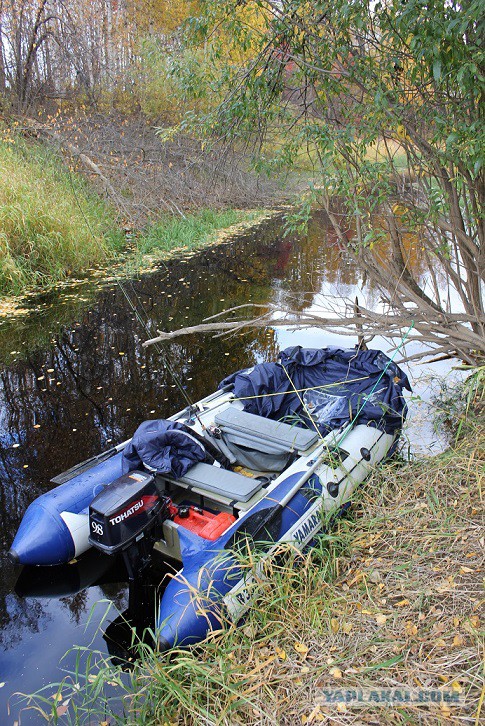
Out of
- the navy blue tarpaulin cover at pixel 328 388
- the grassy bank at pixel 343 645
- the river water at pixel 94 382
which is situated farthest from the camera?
the navy blue tarpaulin cover at pixel 328 388

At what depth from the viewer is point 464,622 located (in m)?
2.28

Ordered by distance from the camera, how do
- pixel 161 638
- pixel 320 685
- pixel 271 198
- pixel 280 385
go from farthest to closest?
1. pixel 271 198
2. pixel 280 385
3. pixel 161 638
4. pixel 320 685

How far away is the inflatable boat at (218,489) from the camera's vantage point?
107 inches

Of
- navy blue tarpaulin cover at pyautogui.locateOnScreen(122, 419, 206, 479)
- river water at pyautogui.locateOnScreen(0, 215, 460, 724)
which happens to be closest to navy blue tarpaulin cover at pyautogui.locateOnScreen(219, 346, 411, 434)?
river water at pyautogui.locateOnScreen(0, 215, 460, 724)

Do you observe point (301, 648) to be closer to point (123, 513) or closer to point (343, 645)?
point (343, 645)

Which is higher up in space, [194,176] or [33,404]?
[194,176]

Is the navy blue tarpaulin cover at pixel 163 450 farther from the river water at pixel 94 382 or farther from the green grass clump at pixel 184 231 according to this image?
the green grass clump at pixel 184 231

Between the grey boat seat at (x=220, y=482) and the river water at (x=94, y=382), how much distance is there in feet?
2.04

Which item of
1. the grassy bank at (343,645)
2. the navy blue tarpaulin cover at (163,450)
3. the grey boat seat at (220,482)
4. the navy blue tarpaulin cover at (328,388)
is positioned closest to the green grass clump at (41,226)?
the navy blue tarpaulin cover at (328,388)

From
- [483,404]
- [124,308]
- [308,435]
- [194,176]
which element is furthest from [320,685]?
[194,176]

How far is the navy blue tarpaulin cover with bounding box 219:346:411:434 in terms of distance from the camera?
13.3ft

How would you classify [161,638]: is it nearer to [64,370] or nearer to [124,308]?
[64,370]

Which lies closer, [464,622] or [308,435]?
[464,622]

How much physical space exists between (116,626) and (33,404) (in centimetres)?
280
